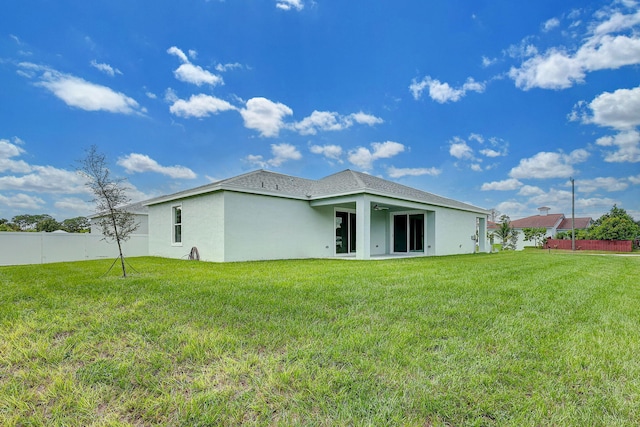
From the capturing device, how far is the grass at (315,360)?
212 cm

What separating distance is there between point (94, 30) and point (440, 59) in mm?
13857

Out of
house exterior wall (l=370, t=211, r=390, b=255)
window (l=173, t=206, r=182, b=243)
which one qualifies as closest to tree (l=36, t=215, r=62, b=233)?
window (l=173, t=206, r=182, b=243)

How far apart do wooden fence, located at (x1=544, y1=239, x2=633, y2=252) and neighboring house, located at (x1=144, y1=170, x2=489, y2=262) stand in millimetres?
19122

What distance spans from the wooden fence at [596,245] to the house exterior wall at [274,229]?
2543cm

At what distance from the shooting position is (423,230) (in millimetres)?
18422

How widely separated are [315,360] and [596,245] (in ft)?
122

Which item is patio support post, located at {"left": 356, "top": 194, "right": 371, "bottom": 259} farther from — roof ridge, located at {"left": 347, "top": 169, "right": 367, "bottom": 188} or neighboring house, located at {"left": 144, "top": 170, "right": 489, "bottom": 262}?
roof ridge, located at {"left": 347, "top": 169, "right": 367, "bottom": 188}

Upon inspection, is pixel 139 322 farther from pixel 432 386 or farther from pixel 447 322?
pixel 447 322

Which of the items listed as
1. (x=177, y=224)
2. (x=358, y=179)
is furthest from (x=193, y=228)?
(x=358, y=179)

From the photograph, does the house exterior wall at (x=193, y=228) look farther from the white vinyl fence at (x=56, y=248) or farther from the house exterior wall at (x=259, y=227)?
the white vinyl fence at (x=56, y=248)

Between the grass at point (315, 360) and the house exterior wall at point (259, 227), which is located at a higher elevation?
the house exterior wall at point (259, 227)

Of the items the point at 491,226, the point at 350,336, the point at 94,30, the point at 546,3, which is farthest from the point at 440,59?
the point at 491,226

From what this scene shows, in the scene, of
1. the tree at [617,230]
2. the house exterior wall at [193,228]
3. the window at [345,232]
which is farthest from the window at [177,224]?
the tree at [617,230]

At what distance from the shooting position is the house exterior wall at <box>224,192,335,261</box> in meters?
12.0
